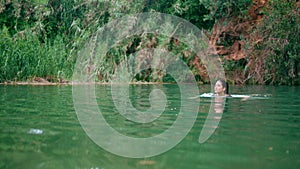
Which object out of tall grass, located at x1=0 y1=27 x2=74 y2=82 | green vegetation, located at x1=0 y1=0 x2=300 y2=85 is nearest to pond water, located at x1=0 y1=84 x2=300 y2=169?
tall grass, located at x1=0 y1=27 x2=74 y2=82

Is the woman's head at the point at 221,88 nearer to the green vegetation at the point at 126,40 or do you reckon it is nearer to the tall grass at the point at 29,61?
the green vegetation at the point at 126,40

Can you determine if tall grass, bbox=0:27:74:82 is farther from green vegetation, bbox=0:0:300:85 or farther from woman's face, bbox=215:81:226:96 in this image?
woman's face, bbox=215:81:226:96

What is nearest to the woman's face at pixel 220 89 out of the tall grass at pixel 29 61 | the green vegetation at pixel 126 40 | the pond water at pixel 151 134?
the pond water at pixel 151 134

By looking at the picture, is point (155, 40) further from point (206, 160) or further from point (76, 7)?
point (206, 160)

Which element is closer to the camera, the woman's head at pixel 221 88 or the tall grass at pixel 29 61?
the woman's head at pixel 221 88

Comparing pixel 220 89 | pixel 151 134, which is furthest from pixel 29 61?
pixel 151 134

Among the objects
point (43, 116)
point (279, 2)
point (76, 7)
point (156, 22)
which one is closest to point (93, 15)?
point (76, 7)

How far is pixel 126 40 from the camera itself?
19234mm

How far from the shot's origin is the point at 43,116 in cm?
543

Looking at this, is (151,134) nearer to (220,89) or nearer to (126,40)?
(220,89)

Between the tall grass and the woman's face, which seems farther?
the tall grass

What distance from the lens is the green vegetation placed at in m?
15.9

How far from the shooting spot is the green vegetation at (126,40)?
52.1 ft

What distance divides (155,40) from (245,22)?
4262 millimetres
